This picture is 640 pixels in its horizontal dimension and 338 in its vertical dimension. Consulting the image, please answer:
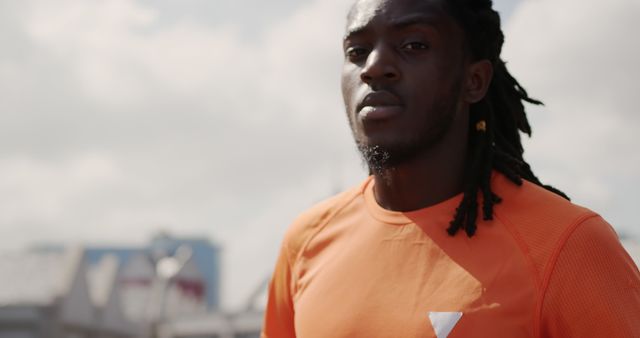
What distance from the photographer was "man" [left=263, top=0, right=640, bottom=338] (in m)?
2.23

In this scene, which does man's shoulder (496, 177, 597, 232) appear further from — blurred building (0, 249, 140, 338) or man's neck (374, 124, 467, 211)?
blurred building (0, 249, 140, 338)

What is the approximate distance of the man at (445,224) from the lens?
2.23 metres

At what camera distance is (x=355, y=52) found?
271cm

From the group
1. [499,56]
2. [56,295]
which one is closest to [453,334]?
[499,56]

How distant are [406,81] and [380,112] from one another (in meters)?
0.13

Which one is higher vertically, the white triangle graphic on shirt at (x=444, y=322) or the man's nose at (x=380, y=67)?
the man's nose at (x=380, y=67)

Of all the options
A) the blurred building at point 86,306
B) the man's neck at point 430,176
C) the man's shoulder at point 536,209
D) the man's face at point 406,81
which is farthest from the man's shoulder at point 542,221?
the blurred building at point 86,306

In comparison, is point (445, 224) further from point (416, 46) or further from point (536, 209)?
point (416, 46)

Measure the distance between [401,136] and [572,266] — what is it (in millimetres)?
664

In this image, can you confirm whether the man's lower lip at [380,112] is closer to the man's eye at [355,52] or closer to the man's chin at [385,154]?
the man's chin at [385,154]

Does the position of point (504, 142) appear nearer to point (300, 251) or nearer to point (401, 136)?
point (401, 136)

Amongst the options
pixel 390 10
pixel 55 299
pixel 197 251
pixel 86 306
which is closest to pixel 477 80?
pixel 390 10

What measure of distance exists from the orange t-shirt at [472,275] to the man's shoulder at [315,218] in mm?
74

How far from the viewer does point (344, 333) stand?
8.09ft
